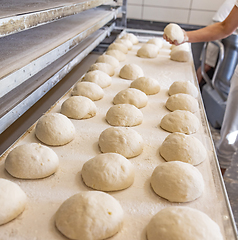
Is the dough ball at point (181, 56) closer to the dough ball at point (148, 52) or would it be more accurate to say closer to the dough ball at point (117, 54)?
the dough ball at point (148, 52)

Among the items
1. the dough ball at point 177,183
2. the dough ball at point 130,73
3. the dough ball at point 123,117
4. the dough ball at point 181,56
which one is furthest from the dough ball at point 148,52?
the dough ball at point 177,183

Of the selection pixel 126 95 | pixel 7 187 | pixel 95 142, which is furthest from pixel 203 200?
pixel 126 95

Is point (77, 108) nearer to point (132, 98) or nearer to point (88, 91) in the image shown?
point (88, 91)

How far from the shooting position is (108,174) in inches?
38.8

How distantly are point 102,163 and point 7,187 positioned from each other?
1.18ft

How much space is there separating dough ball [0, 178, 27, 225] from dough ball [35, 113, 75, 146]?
36 cm

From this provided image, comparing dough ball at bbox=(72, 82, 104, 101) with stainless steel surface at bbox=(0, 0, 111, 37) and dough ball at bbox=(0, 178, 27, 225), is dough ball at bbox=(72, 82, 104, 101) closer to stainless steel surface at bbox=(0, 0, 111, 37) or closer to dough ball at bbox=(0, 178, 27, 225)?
stainless steel surface at bbox=(0, 0, 111, 37)

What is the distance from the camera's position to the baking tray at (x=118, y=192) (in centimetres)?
82

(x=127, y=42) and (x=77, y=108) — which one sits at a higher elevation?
(x=127, y=42)

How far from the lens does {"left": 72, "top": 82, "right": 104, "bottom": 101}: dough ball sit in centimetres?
163

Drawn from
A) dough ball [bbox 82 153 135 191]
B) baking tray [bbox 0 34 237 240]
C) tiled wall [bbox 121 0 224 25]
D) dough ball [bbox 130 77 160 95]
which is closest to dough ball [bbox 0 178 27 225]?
baking tray [bbox 0 34 237 240]

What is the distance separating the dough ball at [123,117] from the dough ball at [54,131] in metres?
0.27

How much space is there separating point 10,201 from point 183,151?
2.47 feet

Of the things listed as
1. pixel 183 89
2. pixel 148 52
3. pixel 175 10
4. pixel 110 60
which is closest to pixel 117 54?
pixel 110 60
